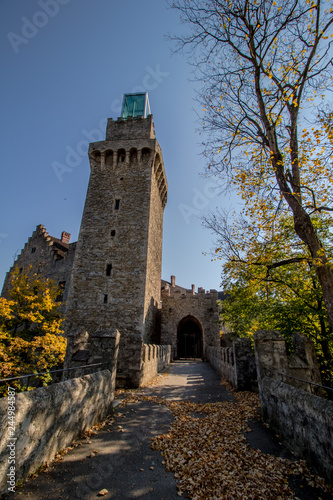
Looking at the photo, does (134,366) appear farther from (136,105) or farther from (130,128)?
(136,105)

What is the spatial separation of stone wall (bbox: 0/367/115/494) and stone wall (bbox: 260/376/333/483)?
10.4 ft

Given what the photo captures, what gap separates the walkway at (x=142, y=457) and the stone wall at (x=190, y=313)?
15.4 m

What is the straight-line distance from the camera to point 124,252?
49.8ft

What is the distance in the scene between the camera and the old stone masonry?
14.1 metres

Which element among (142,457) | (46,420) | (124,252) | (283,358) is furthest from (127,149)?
(142,457)

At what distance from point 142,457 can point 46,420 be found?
4.85 ft

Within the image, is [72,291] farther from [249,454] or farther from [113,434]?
[249,454]

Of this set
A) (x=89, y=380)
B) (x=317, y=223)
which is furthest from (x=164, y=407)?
(x=317, y=223)

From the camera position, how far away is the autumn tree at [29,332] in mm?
9227

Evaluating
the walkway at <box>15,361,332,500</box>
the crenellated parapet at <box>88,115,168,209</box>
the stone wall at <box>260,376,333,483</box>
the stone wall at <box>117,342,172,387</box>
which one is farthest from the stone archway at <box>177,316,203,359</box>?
the stone wall at <box>260,376,333,483</box>

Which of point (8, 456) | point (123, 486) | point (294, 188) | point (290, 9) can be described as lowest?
point (123, 486)

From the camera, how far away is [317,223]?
879 cm

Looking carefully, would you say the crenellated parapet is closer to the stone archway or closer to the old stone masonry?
the old stone masonry

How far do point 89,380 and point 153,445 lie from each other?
1483 millimetres
